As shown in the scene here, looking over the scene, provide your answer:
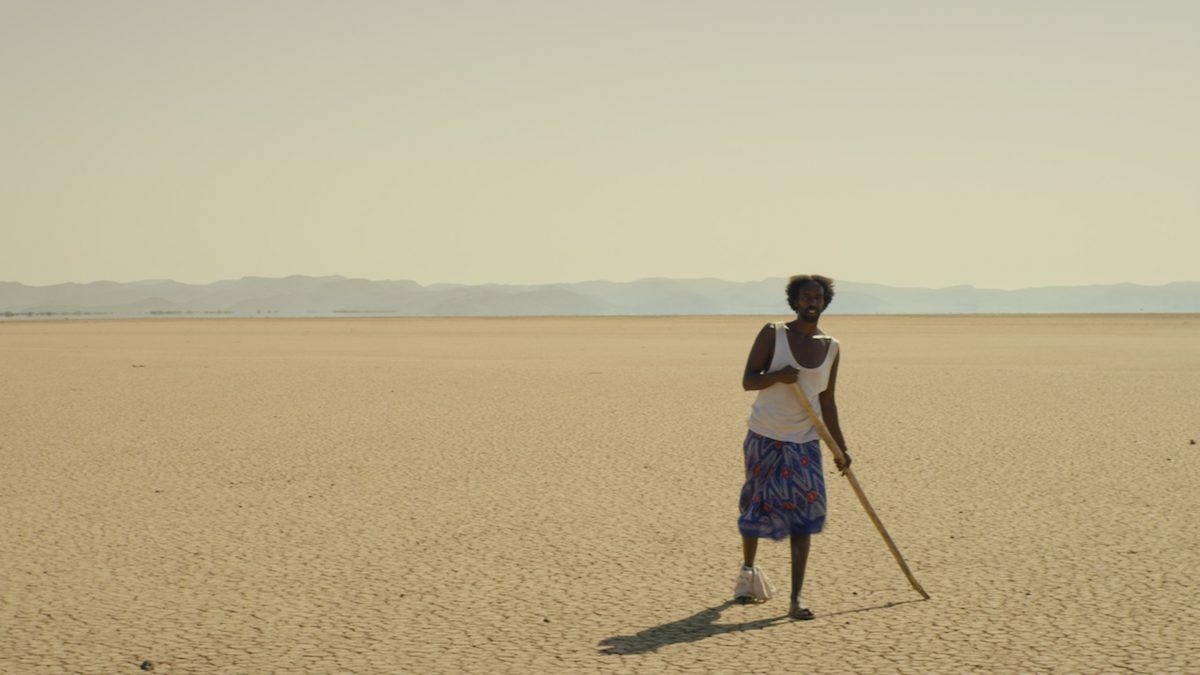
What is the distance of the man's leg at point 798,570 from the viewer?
588 cm

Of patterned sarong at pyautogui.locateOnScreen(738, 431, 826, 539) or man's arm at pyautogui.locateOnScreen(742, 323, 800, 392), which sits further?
patterned sarong at pyautogui.locateOnScreen(738, 431, 826, 539)

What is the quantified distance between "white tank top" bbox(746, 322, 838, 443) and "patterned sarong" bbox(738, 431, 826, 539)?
0.17 feet

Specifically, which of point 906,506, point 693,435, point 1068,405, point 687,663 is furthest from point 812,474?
point 1068,405

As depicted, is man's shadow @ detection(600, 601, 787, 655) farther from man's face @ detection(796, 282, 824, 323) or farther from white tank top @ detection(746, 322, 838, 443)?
man's face @ detection(796, 282, 824, 323)

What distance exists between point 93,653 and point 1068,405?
569 inches

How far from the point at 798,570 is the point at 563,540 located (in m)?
2.24

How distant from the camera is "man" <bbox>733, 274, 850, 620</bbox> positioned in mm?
5840

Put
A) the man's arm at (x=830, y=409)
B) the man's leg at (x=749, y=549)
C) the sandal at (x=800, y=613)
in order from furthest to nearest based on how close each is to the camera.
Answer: the man's leg at (x=749, y=549) < the man's arm at (x=830, y=409) < the sandal at (x=800, y=613)

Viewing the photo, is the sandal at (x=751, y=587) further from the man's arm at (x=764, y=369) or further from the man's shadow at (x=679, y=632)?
the man's arm at (x=764, y=369)

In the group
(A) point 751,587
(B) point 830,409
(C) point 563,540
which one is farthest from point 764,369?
(C) point 563,540

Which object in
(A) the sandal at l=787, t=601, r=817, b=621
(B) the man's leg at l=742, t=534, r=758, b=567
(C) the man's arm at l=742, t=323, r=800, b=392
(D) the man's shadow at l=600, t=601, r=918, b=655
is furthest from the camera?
(B) the man's leg at l=742, t=534, r=758, b=567

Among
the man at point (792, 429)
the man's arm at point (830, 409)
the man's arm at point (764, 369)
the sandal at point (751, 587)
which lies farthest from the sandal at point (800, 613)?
Result: the man's arm at point (764, 369)

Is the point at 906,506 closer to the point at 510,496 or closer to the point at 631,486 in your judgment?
the point at 631,486

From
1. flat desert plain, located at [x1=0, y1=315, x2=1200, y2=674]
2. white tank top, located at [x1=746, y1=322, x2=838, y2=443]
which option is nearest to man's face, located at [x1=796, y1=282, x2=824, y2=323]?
white tank top, located at [x1=746, y1=322, x2=838, y2=443]
